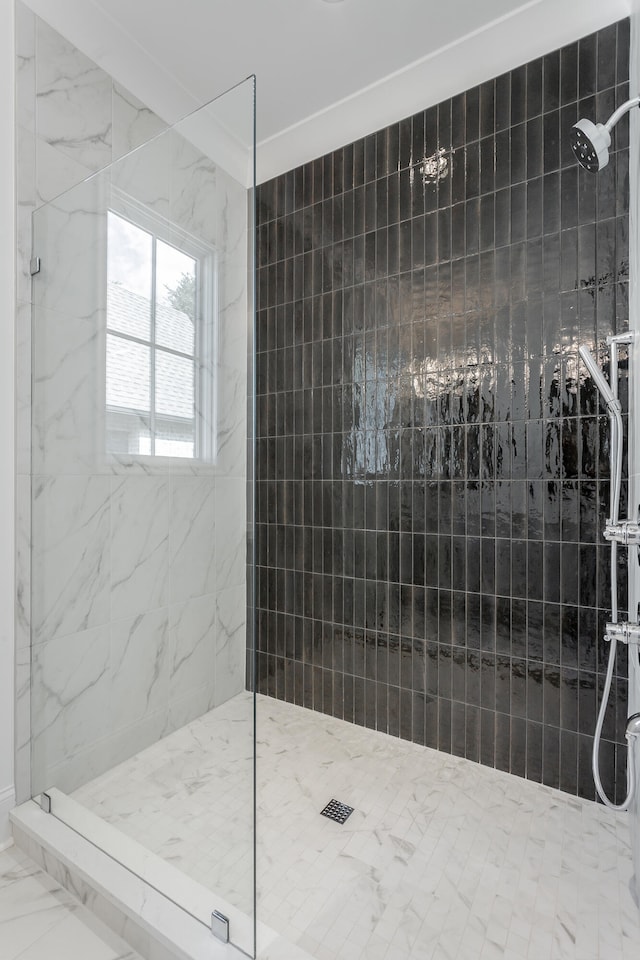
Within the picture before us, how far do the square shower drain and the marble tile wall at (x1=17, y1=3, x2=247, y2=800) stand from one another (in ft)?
2.37

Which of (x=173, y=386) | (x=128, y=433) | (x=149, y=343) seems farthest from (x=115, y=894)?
(x=149, y=343)

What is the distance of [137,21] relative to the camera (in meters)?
1.78

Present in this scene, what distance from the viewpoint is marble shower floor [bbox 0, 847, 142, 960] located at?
1.14 m

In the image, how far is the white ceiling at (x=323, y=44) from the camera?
1727mm

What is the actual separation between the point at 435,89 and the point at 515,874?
2679mm

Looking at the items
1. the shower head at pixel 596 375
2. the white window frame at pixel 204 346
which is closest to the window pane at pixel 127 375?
the white window frame at pixel 204 346

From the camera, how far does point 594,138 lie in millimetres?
1191

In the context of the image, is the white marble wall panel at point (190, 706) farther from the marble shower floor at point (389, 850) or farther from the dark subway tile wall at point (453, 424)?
the dark subway tile wall at point (453, 424)

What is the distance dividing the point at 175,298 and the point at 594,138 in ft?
3.49

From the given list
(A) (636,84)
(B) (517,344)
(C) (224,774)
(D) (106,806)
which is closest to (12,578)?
(D) (106,806)

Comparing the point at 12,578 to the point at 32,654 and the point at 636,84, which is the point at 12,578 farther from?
the point at 636,84

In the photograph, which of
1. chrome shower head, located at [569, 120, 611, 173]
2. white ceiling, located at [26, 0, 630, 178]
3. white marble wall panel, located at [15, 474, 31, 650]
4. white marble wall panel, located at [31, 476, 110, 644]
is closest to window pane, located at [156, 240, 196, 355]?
white marble wall panel, located at [31, 476, 110, 644]

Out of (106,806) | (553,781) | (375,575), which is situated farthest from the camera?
(375,575)

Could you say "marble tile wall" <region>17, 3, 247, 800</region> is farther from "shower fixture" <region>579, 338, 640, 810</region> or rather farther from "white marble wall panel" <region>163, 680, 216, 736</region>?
"shower fixture" <region>579, 338, 640, 810</region>
